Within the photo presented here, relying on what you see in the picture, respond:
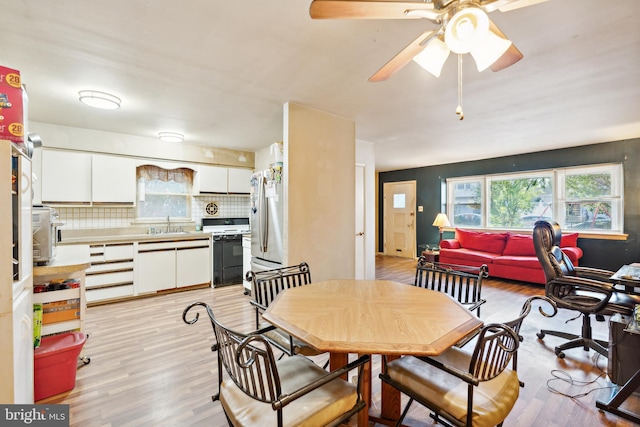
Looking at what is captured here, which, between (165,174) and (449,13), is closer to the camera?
(449,13)

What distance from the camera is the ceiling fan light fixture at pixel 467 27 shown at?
1135mm

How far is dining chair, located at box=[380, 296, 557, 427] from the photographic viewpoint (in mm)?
1118

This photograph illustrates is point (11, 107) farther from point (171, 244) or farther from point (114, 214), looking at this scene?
point (114, 214)

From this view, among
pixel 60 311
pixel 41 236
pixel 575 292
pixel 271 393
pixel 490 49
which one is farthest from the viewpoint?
pixel 575 292

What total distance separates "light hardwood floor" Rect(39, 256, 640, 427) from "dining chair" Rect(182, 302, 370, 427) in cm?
78

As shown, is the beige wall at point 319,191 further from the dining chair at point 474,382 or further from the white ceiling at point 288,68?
the dining chair at point 474,382

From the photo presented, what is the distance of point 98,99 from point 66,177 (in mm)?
1700

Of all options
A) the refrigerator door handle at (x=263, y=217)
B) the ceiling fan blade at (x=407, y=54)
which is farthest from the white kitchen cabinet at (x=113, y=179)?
the ceiling fan blade at (x=407, y=54)

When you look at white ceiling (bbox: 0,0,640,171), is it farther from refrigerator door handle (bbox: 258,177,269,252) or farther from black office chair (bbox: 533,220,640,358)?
black office chair (bbox: 533,220,640,358)

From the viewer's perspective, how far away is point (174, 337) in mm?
2807

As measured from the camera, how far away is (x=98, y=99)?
271cm

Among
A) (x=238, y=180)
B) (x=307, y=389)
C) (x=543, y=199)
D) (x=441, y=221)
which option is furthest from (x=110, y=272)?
(x=543, y=199)

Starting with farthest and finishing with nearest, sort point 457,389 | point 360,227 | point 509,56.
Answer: point 360,227
point 509,56
point 457,389

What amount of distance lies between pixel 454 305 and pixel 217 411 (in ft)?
5.25
